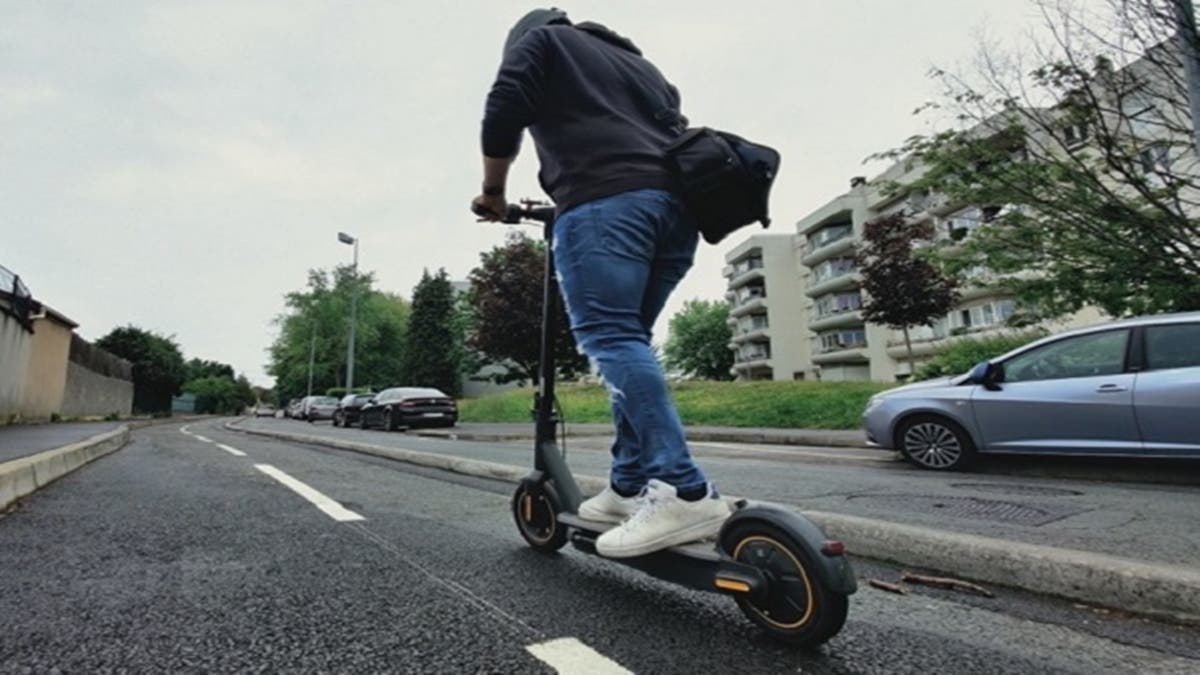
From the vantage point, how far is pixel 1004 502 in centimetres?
379

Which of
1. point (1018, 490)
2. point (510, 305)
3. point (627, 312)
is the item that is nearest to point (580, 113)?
point (627, 312)

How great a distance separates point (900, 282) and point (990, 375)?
681 inches

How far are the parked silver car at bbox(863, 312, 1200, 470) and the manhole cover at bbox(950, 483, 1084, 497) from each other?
4.46 ft

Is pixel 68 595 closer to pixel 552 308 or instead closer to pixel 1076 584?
pixel 552 308

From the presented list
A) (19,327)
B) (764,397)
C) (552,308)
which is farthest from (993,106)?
(19,327)

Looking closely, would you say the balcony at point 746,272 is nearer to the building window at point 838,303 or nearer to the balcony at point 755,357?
the balcony at point 755,357

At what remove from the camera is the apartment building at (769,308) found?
191 ft

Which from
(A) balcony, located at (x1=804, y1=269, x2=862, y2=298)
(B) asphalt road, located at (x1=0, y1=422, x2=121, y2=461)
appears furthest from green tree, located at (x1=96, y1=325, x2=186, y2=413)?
(A) balcony, located at (x1=804, y1=269, x2=862, y2=298)

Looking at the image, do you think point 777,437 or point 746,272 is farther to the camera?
point 746,272

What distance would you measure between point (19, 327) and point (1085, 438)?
940 inches

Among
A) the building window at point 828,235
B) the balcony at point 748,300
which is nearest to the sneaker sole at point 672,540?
the building window at point 828,235

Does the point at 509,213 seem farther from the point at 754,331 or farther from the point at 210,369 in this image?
the point at 210,369

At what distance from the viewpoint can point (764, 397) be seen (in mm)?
16453

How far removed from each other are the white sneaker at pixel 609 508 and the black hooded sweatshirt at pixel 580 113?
1030 mm
